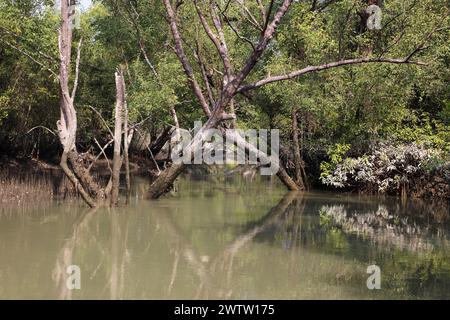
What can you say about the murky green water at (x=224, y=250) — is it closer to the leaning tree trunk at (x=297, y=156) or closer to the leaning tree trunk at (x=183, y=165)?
the leaning tree trunk at (x=183, y=165)

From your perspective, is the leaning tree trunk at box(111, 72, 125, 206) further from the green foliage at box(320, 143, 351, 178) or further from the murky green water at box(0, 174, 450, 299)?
the green foliage at box(320, 143, 351, 178)

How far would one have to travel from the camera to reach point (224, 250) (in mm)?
8477

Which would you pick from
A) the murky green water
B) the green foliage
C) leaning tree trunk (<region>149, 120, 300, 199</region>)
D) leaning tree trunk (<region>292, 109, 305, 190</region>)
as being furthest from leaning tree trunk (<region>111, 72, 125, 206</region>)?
the green foliage

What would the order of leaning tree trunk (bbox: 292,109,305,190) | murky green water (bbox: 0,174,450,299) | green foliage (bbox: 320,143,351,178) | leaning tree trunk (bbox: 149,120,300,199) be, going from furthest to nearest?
1. leaning tree trunk (bbox: 292,109,305,190)
2. green foliage (bbox: 320,143,351,178)
3. leaning tree trunk (bbox: 149,120,300,199)
4. murky green water (bbox: 0,174,450,299)

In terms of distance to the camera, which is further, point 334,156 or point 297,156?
point 297,156

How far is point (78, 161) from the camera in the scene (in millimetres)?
13016

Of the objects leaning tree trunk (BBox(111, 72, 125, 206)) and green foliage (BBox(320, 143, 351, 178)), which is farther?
green foliage (BBox(320, 143, 351, 178))

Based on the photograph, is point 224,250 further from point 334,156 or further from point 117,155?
point 334,156

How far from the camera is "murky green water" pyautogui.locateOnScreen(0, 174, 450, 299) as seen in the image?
6309 millimetres

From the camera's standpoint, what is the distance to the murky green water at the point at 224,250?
6.31 meters

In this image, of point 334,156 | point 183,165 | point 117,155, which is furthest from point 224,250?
point 334,156

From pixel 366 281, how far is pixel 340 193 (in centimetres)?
1099

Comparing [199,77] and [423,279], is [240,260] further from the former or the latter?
[199,77]

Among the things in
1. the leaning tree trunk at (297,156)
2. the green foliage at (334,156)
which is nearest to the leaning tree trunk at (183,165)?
the leaning tree trunk at (297,156)
